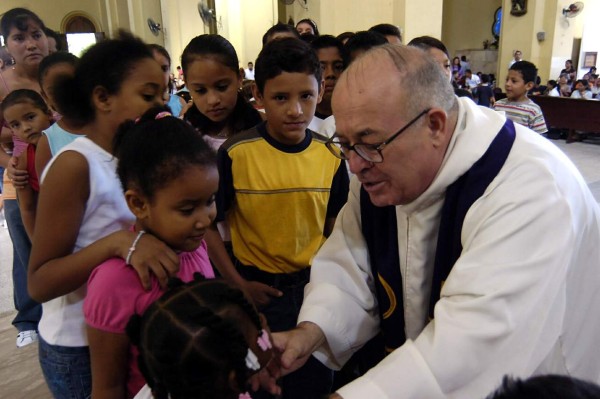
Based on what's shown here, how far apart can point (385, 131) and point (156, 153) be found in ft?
1.88

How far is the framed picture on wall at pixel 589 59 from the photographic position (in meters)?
14.6

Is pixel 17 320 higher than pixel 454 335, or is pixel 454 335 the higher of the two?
pixel 454 335

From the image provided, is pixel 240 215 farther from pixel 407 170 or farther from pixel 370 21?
pixel 370 21

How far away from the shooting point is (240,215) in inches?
76.6

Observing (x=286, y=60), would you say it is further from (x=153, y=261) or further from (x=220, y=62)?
(x=153, y=261)

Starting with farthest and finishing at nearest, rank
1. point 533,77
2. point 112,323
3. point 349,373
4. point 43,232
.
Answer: point 533,77, point 349,373, point 43,232, point 112,323

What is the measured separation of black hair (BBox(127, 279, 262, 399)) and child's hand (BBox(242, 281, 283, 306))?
2.64ft

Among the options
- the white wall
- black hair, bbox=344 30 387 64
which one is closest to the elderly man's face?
black hair, bbox=344 30 387 64

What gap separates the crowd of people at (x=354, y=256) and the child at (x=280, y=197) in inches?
3.6

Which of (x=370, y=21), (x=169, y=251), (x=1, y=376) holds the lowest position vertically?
(x=1, y=376)

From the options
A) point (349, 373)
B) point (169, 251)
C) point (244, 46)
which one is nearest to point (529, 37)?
point (244, 46)

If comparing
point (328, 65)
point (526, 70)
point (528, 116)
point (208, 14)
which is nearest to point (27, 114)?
point (328, 65)

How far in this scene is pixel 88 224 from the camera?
1335 mm

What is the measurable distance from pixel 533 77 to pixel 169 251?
5.57 metres
